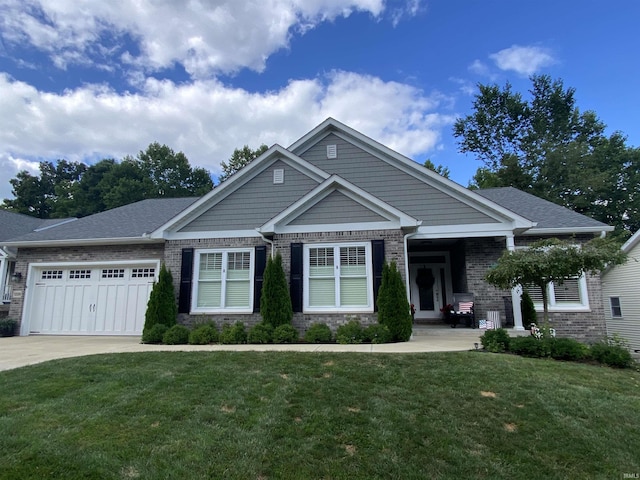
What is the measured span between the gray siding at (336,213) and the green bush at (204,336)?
366cm

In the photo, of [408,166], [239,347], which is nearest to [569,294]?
[408,166]

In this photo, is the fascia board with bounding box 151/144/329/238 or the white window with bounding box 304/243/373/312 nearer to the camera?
the white window with bounding box 304/243/373/312

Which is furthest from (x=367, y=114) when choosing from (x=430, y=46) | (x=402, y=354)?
(x=402, y=354)

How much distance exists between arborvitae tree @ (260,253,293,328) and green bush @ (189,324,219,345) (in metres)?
1.38

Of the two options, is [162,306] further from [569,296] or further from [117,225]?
[569,296]

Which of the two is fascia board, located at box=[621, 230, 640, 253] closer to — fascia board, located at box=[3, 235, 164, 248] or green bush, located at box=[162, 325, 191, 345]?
green bush, located at box=[162, 325, 191, 345]

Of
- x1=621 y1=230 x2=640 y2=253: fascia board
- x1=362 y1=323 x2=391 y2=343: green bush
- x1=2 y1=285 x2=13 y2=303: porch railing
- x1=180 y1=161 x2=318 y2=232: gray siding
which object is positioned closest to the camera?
x1=362 y1=323 x2=391 y2=343: green bush

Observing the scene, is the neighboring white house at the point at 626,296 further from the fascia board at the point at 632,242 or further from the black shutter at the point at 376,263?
the black shutter at the point at 376,263

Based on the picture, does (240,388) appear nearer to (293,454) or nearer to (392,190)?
(293,454)

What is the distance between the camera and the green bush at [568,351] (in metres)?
7.38

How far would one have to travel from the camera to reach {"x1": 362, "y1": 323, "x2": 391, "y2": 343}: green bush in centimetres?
910

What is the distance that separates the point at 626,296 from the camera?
15930mm

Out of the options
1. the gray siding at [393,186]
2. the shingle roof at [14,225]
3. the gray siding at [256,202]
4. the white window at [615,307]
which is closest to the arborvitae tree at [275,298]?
the gray siding at [256,202]

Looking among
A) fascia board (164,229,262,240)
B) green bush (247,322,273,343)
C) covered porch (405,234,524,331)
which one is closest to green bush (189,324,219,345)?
green bush (247,322,273,343)
